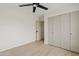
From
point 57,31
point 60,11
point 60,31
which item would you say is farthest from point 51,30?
point 60,11

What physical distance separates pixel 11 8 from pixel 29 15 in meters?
1.77

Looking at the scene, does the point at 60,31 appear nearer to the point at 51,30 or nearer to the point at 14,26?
the point at 51,30

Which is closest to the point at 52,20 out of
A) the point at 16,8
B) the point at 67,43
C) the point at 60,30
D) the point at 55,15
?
the point at 55,15

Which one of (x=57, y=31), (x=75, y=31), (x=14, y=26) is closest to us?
(x=75, y=31)

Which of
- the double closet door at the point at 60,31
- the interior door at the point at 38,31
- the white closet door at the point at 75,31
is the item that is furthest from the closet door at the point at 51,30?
the interior door at the point at 38,31

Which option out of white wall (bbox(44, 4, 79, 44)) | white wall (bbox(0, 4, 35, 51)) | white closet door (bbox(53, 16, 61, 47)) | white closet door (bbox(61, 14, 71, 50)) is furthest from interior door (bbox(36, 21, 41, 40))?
white closet door (bbox(61, 14, 71, 50))

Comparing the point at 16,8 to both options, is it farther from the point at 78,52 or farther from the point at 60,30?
the point at 78,52

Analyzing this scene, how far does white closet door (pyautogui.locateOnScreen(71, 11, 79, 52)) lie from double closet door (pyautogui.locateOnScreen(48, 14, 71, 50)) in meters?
0.21

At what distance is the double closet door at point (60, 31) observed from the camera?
387 centimetres

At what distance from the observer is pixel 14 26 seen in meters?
4.35

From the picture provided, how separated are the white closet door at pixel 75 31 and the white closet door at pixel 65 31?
226mm

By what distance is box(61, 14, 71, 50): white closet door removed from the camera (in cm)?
383

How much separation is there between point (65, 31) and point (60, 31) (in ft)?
1.11

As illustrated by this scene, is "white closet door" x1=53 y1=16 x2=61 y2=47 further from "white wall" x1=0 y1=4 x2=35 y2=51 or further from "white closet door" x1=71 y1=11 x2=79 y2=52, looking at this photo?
"white wall" x1=0 y1=4 x2=35 y2=51
